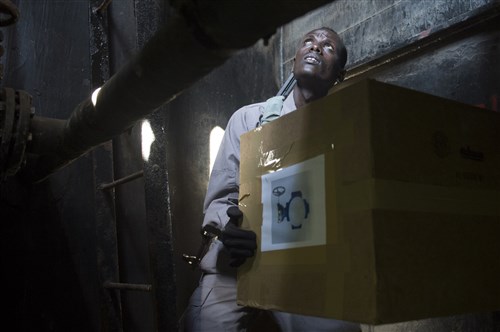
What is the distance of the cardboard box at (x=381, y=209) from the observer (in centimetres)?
80

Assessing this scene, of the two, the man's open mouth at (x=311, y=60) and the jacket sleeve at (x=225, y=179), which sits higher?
the man's open mouth at (x=311, y=60)

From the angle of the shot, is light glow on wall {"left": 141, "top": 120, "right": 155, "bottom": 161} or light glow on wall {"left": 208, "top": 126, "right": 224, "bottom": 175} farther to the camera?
light glow on wall {"left": 208, "top": 126, "right": 224, "bottom": 175}

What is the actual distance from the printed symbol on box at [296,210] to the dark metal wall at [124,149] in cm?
56

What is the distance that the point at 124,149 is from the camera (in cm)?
185

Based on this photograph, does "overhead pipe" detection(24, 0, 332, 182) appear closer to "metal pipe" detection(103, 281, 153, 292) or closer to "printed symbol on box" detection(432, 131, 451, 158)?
"printed symbol on box" detection(432, 131, 451, 158)

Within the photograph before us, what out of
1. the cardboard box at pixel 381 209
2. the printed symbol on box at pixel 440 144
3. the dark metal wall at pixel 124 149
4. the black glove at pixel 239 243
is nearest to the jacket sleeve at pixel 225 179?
the dark metal wall at pixel 124 149

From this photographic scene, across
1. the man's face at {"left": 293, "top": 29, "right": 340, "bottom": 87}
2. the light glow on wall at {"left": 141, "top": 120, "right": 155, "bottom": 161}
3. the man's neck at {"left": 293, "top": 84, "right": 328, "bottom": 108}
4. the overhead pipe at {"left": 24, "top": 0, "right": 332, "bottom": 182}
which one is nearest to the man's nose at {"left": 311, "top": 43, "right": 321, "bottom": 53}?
the man's face at {"left": 293, "top": 29, "right": 340, "bottom": 87}

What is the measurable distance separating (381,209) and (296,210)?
223 millimetres

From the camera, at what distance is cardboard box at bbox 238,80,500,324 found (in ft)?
2.61

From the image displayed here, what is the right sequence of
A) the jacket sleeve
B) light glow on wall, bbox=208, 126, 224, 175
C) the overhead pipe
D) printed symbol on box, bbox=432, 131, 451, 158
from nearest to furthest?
the overhead pipe < printed symbol on box, bbox=432, 131, 451, 158 < the jacket sleeve < light glow on wall, bbox=208, 126, 224, 175

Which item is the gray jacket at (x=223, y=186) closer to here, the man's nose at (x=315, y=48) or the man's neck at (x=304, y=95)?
the man's neck at (x=304, y=95)

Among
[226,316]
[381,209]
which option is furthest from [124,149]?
[381,209]

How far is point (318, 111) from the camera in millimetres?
944

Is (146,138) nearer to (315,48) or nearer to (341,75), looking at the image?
(315,48)
